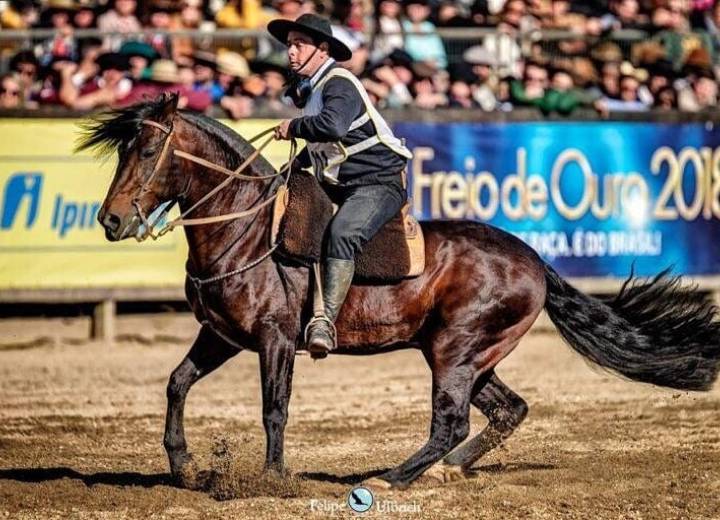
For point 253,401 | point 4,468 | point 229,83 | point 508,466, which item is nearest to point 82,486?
point 4,468

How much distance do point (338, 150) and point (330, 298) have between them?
79 centimetres

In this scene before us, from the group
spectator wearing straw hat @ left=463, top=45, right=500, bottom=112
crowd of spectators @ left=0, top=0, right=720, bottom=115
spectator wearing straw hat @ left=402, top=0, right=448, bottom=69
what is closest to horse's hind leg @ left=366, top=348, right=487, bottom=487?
crowd of spectators @ left=0, top=0, right=720, bottom=115

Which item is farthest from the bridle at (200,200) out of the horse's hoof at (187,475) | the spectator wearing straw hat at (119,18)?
the spectator wearing straw hat at (119,18)

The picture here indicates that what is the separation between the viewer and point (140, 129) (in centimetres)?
677

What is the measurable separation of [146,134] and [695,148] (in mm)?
8407

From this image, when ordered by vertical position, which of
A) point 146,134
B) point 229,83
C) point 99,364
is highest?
point 146,134

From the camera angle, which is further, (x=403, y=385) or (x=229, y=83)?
(x=229, y=83)

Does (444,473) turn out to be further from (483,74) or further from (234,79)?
(483,74)

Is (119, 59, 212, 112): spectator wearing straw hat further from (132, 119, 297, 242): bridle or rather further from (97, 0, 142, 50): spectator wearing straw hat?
(132, 119, 297, 242): bridle

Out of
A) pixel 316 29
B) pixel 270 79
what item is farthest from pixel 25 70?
pixel 316 29

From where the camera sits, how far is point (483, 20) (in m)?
14.0

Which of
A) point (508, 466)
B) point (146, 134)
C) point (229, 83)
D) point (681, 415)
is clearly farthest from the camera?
point (229, 83)

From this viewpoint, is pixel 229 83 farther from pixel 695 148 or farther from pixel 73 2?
pixel 695 148

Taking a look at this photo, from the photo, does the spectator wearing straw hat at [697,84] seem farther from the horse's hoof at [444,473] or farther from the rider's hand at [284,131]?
the rider's hand at [284,131]
